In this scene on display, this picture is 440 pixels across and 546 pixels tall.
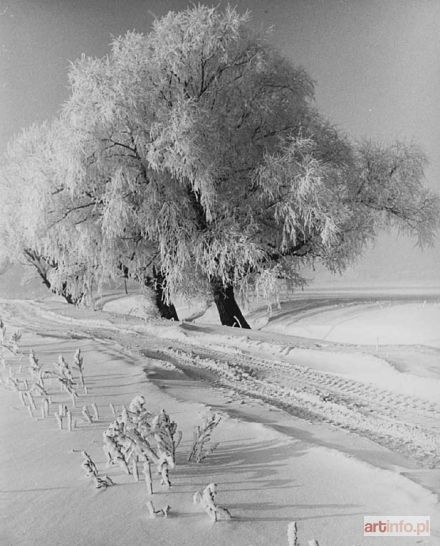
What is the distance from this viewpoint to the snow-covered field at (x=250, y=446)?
219cm

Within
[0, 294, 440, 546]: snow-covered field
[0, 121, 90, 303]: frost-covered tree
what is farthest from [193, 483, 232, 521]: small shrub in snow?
[0, 121, 90, 303]: frost-covered tree

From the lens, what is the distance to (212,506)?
2125 mm

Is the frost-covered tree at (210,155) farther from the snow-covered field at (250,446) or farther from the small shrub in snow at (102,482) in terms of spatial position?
the small shrub in snow at (102,482)

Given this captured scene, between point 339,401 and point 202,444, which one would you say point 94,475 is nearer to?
point 202,444

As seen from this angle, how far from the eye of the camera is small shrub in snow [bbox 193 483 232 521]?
2.12m

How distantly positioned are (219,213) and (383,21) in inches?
Answer: 209

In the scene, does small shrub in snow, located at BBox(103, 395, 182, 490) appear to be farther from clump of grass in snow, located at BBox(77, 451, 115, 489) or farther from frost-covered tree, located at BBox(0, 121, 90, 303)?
frost-covered tree, located at BBox(0, 121, 90, 303)

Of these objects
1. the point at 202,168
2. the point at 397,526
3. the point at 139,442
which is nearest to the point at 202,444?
the point at 139,442

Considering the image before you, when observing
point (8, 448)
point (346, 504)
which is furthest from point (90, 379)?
point (346, 504)

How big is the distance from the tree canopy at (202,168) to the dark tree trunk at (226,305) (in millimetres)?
30

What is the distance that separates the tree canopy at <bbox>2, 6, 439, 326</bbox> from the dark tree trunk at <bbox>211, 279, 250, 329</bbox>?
0.10 ft

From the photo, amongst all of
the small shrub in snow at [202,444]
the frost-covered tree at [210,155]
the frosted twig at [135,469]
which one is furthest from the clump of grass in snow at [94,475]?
the frost-covered tree at [210,155]

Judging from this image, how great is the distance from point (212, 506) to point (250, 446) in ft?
3.14

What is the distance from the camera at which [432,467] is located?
3193mm
